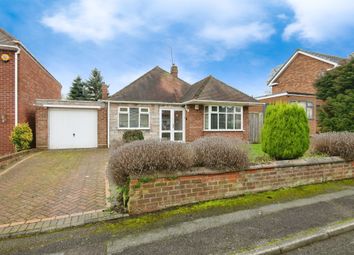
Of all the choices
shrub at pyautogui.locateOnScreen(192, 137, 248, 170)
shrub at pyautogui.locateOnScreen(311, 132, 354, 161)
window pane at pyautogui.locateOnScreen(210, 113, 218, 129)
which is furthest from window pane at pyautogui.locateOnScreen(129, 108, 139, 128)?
shrub at pyautogui.locateOnScreen(311, 132, 354, 161)

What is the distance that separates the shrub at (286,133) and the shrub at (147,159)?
2.77 m

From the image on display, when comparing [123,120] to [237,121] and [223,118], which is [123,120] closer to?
[223,118]

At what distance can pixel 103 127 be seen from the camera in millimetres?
13188

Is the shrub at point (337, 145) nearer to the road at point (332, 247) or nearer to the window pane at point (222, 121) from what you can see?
the road at point (332, 247)

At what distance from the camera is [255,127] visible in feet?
51.9

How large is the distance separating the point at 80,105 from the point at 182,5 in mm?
7939

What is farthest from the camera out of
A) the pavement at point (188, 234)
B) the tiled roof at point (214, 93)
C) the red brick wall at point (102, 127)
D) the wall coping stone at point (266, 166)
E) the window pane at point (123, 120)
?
the tiled roof at point (214, 93)

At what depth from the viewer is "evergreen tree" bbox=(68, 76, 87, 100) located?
30.4m

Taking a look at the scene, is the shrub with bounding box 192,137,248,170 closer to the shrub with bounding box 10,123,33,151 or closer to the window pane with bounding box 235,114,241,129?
the shrub with bounding box 10,123,33,151

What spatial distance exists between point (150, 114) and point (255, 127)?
7.54 metres

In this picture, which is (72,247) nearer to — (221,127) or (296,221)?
(296,221)

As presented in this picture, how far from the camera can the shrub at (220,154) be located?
14.3ft

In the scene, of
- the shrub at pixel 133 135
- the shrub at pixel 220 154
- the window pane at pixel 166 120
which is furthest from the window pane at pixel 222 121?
the shrub at pixel 220 154

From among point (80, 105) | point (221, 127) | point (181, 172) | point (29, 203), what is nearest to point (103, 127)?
point (80, 105)
